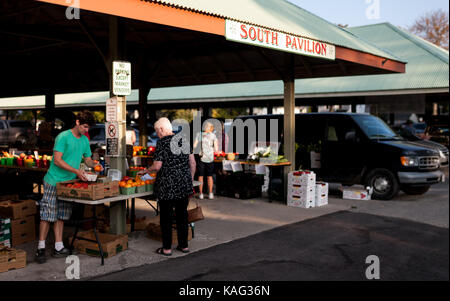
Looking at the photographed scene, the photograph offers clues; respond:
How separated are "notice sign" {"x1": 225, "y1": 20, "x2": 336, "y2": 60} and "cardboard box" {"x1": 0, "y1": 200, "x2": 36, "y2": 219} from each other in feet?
13.8

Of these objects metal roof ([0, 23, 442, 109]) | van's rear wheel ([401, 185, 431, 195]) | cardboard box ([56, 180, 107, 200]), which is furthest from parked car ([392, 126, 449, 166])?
cardboard box ([56, 180, 107, 200])

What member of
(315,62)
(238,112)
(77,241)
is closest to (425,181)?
(315,62)

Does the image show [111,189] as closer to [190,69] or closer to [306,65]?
[306,65]

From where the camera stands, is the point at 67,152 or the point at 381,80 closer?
the point at 67,152

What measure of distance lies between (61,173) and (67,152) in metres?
0.35

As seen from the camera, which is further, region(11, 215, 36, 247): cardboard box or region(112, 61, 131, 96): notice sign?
region(11, 215, 36, 247): cardboard box

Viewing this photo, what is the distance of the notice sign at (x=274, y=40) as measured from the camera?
779cm

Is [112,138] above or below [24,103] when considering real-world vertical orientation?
below

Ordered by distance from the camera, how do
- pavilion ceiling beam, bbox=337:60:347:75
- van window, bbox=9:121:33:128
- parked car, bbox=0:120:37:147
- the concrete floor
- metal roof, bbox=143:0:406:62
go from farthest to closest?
van window, bbox=9:121:33:128 < parked car, bbox=0:120:37:147 < pavilion ceiling beam, bbox=337:60:347:75 < metal roof, bbox=143:0:406:62 < the concrete floor

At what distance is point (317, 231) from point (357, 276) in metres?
2.57

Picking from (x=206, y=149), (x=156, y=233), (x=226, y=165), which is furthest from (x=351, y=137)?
(x=156, y=233)

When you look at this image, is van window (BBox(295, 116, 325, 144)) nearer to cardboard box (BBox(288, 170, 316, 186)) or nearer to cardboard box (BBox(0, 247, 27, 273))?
cardboard box (BBox(288, 170, 316, 186))

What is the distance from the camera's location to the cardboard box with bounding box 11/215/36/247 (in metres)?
7.08

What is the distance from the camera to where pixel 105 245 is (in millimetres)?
6391
